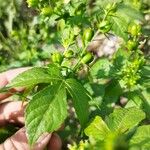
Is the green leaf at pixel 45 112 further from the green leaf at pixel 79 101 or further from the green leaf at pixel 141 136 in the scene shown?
the green leaf at pixel 141 136

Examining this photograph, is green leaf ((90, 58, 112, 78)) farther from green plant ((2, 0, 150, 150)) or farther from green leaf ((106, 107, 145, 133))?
green leaf ((106, 107, 145, 133))

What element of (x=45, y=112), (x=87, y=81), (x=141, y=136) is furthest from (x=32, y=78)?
(x=87, y=81)

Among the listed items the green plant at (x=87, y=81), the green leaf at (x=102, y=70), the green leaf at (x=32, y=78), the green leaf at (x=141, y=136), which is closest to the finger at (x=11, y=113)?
the green plant at (x=87, y=81)

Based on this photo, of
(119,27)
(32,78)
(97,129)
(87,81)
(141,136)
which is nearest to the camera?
(141,136)

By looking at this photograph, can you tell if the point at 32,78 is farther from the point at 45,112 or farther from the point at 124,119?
the point at 124,119

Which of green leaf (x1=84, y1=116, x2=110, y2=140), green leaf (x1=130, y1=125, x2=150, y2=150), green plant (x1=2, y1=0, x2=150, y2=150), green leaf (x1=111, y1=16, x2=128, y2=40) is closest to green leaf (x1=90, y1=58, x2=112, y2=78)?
green plant (x1=2, y1=0, x2=150, y2=150)

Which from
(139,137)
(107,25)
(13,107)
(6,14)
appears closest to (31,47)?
(6,14)

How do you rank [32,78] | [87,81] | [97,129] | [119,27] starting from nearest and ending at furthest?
[97,129], [32,78], [119,27], [87,81]
